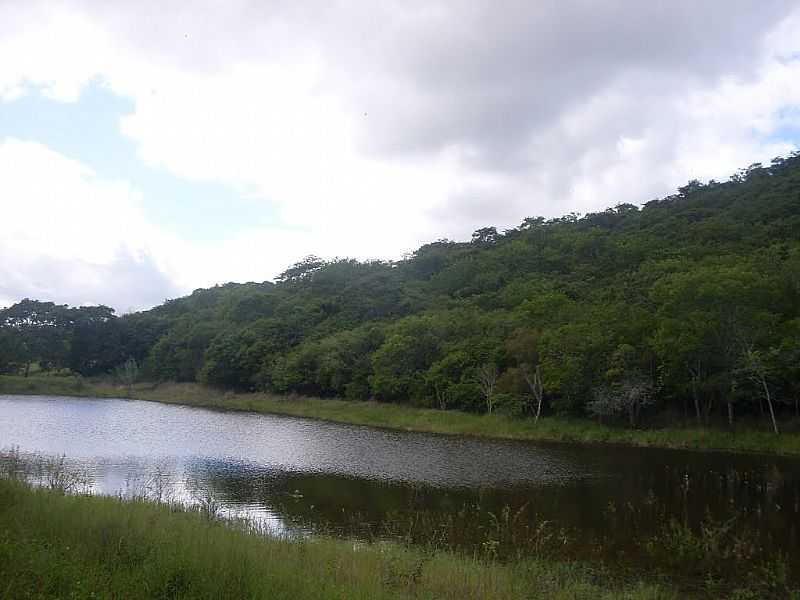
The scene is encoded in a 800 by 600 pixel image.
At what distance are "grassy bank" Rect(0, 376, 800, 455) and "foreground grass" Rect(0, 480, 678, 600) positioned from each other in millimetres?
30951

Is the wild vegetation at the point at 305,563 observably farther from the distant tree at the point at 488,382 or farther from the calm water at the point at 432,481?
the distant tree at the point at 488,382

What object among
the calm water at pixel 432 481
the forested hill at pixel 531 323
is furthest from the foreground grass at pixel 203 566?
the forested hill at pixel 531 323

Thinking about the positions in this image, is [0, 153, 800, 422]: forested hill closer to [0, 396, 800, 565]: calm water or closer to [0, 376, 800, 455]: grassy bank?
[0, 376, 800, 455]: grassy bank

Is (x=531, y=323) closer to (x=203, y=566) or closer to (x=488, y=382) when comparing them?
(x=488, y=382)

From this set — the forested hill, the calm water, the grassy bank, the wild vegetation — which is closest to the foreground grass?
the wild vegetation

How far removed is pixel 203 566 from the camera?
8.50 m

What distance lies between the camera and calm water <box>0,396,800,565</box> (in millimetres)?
19562

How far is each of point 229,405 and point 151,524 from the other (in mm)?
72448

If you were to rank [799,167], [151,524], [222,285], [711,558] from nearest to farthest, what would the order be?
1. [151,524]
2. [711,558]
3. [799,167]
4. [222,285]

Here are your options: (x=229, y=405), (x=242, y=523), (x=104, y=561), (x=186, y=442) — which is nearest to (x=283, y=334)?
(x=229, y=405)

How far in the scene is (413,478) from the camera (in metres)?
28.2

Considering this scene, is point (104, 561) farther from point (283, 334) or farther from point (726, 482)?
point (283, 334)

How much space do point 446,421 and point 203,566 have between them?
47523 millimetres

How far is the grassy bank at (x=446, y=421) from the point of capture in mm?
40219
